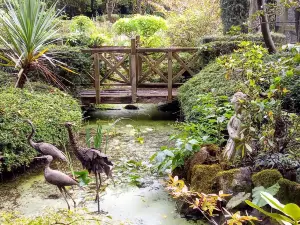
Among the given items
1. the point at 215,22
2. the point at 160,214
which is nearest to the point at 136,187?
the point at 160,214

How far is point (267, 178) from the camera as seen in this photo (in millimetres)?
2645

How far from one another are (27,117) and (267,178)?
263 cm

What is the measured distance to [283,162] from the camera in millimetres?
2807

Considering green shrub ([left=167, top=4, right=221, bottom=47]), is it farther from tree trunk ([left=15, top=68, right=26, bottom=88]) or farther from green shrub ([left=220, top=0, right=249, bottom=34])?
tree trunk ([left=15, top=68, right=26, bottom=88])

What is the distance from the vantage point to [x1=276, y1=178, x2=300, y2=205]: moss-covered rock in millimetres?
2501

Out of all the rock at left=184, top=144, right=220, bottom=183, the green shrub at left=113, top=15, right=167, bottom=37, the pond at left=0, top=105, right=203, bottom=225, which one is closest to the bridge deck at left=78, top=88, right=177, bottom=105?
the pond at left=0, top=105, right=203, bottom=225

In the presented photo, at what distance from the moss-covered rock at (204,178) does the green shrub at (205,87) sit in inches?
52.0

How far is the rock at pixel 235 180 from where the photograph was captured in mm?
2760

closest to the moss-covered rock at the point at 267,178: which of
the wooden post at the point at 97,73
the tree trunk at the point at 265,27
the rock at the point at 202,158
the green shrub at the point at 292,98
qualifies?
the rock at the point at 202,158

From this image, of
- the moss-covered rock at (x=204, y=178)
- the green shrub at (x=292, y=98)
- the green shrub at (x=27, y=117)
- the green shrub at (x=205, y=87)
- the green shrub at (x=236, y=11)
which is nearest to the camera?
the moss-covered rock at (x=204, y=178)

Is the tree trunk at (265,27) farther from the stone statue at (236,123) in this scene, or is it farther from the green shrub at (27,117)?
the green shrub at (27,117)

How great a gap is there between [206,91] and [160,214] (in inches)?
96.1

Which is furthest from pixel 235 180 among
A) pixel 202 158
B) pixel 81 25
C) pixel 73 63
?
pixel 81 25

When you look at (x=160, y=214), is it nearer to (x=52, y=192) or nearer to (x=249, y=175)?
(x=249, y=175)
